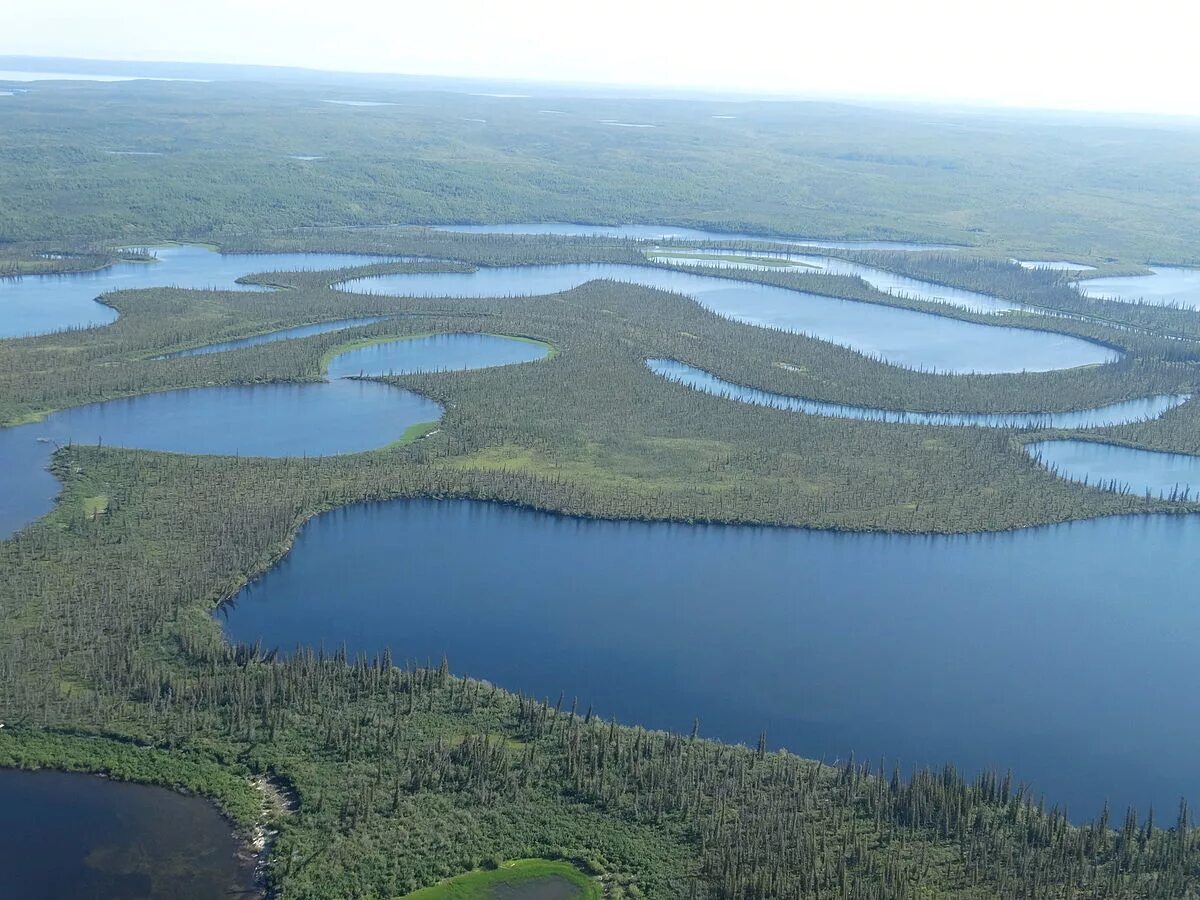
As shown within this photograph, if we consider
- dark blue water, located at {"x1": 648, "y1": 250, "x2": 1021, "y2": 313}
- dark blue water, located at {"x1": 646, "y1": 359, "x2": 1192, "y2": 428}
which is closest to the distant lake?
dark blue water, located at {"x1": 648, "y1": 250, "x2": 1021, "y2": 313}

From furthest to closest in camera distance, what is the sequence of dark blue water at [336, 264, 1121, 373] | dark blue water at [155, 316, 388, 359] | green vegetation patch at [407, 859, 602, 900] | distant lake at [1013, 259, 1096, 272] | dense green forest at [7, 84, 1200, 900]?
distant lake at [1013, 259, 1096, 272] → dark blue water at [336, 264, 1121, 373] → dark blue water at [155, 316, 388, 359] → dense green forest at [7, 84, 1200, 900] → green vegetation patch at [407, 859, 602, 900]

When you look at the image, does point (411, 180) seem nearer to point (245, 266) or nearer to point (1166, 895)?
point (245, 266)

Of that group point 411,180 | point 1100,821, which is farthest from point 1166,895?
point 411,180

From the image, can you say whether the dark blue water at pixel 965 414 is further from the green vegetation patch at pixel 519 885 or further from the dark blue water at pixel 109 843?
the dark blue water at pixel 109 843

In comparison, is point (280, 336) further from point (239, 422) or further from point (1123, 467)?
point (1123, 467)

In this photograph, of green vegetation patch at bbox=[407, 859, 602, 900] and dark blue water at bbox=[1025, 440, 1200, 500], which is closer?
green vegetation patch at bbox=[407, 859, 602, 900]

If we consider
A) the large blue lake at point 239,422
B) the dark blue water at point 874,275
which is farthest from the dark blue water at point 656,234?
the large blue lake at point 239,422

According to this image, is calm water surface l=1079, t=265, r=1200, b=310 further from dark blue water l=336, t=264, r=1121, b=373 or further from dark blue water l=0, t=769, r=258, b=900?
dark blue water l=0, t=769, r=258, b=900
